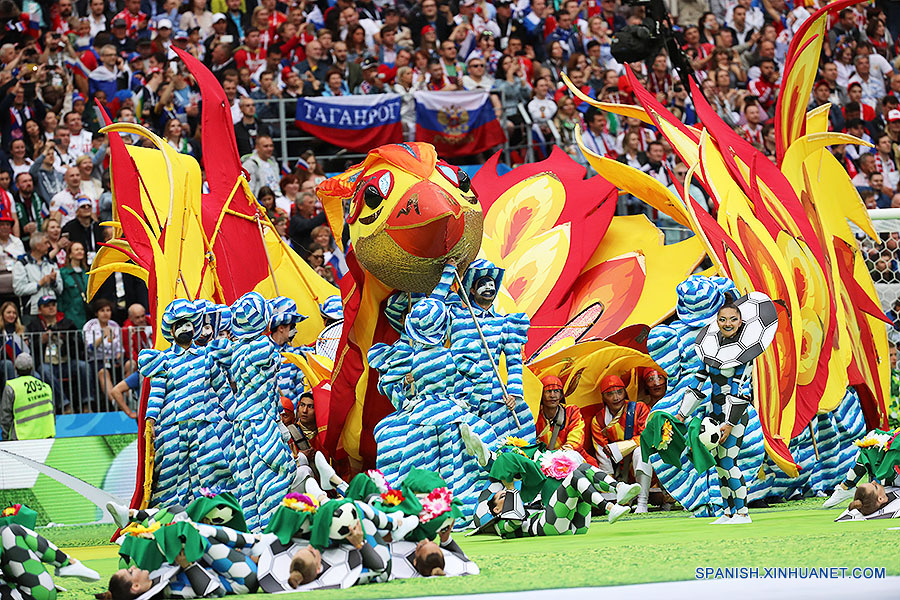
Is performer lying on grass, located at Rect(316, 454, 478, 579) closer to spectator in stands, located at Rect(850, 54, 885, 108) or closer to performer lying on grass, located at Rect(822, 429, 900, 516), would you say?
performer lying on grass, located at Rect(822, 429, 900, 516)

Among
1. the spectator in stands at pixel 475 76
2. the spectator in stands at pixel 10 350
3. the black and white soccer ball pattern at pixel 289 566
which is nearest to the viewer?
the black and white soccer ball pattern at pixel 289 566

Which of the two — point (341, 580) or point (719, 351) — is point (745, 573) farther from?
point (719, 351)

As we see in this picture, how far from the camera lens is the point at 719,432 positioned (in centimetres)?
709

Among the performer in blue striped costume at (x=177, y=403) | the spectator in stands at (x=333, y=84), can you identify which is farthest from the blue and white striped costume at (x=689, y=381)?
the spectator in stands at (x=333, y=84)

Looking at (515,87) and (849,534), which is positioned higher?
(515,87)

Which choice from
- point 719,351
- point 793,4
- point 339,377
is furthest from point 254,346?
point 793,4

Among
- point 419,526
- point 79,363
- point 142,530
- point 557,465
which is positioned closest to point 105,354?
point 79,363

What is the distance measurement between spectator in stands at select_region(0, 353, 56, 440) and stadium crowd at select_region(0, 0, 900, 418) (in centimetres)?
79

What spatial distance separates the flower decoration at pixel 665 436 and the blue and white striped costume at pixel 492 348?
0.83 metres

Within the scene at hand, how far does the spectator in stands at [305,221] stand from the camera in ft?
40.1

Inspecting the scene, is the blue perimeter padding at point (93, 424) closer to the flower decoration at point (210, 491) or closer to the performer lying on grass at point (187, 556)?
the flower decoration at point (210, 491)

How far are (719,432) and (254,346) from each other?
8.40ft

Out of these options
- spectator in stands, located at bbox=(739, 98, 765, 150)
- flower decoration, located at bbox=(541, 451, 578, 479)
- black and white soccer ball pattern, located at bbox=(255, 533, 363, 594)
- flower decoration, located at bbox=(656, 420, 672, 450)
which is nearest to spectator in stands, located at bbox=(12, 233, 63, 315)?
flower decoration, located at bbox=(541, 451, 578, 479)

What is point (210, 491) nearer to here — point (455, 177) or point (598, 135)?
point (455, 177)
